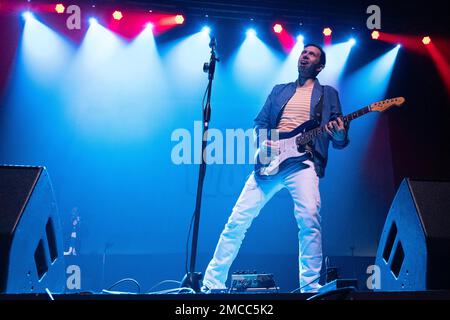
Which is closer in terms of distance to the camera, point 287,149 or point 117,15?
point 287,149

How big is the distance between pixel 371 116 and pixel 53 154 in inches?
156

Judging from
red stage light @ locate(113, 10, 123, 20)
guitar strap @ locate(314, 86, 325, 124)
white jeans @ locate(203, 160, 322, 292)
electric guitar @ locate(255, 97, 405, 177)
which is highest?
red stage light @ locate(113, 10, 123, 20)

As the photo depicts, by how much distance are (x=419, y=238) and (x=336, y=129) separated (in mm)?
1921

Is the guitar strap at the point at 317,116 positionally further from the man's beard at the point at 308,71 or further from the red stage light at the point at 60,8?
the red stage light at the point at 60,8

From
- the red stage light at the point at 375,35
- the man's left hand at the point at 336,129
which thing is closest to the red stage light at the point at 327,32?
the red stage light at the point at 375,35

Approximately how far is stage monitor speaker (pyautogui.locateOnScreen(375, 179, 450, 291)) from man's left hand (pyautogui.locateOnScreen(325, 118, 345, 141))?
1.46 metres

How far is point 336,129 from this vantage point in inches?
147

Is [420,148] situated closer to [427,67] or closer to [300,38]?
[427,67]

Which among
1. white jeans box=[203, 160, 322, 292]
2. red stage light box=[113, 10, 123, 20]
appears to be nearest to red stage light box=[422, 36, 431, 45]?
white jeans box=[203, 160, 322, 292]

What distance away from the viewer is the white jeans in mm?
3299

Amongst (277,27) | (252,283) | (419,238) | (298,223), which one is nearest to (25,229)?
(419,238)

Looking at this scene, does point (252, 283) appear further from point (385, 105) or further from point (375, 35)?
point (375, 35)

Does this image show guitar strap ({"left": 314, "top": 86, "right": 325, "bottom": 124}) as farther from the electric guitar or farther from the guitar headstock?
the guitar headstock
